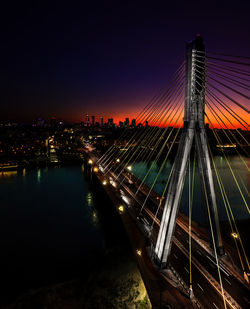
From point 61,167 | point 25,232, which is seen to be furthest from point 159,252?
point 61,167

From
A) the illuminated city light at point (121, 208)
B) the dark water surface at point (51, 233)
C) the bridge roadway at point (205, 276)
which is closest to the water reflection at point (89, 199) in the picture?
the dark water surface at point (51, 233)

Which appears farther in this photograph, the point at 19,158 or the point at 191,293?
the point at 19,158

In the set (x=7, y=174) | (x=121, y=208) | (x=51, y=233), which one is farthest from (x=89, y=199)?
(x=7, y=174)

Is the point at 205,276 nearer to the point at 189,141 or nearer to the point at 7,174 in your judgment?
the point at 189,141

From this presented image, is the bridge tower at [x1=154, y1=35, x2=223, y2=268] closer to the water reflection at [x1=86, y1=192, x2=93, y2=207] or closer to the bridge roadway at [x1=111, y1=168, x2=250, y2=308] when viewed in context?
the bridge roadway at [x1=111, y1=168, x2=250, y2=308]

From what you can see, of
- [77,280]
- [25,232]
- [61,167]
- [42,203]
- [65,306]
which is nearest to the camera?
[65,306]

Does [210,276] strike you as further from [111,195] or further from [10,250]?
[10,250]

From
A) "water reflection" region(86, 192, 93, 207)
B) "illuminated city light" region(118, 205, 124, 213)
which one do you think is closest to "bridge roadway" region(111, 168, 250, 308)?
"illuminated city light" region(118, 205, 124, 213)
